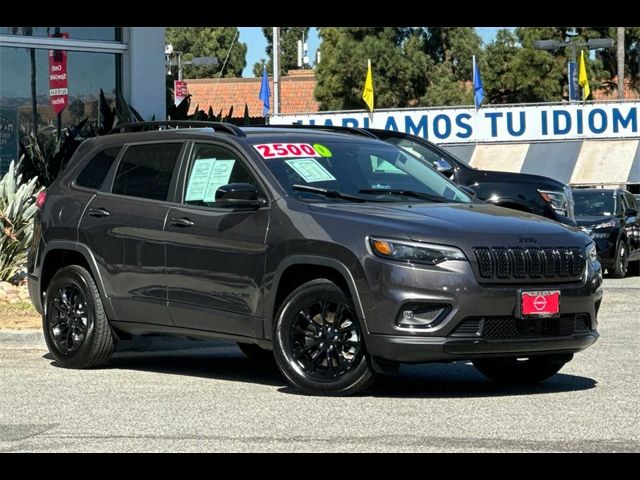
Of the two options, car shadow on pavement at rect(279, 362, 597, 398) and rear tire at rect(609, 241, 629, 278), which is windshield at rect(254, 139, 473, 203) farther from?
rear tire at rect(609, 241, 629, 278)

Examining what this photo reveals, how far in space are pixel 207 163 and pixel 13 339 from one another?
2980 millimetres

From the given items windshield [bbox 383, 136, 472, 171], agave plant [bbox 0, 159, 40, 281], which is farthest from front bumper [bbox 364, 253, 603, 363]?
windshield [bbox 383, 136, 472, 171]

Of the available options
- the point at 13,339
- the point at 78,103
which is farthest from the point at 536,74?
the point at 13,339

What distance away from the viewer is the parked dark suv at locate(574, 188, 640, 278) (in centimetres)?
2356

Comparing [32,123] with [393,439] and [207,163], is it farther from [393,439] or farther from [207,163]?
[393,439]

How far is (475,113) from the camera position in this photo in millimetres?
36344

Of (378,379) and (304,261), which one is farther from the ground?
(304,261)

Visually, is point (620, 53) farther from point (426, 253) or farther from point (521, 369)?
point (426, 253)

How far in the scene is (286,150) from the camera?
988 centimetres

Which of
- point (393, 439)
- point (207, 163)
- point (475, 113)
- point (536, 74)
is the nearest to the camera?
point (393, 439)

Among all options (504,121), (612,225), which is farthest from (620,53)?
(612,225)

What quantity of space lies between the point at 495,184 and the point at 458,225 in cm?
783
